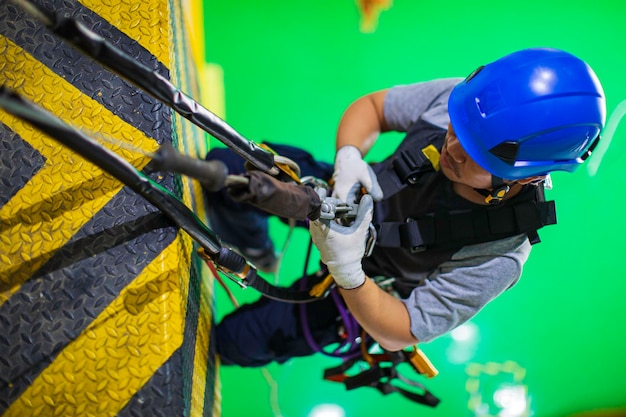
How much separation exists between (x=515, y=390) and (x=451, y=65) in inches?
70.3

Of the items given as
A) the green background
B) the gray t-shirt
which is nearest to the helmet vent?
the gray t-shirt

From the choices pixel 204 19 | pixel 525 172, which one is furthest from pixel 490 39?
pixel 525 172

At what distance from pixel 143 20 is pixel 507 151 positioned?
37.1 inches

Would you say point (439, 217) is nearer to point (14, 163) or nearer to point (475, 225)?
point (475, 225)

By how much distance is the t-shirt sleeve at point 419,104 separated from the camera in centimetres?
154

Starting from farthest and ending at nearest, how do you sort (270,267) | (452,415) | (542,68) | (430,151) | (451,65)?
(451,65) < (452,415) < (270,267) < (430,151) < (542,68)

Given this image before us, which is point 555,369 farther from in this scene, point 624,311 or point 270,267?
point 270,267

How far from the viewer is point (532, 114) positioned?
45.1 inches

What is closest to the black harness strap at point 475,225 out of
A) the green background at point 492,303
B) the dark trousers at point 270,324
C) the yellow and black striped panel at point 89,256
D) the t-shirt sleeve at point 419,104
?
the t-shirt sleeve at point 419,104

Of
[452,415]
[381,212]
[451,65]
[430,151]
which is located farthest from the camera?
[451,65]

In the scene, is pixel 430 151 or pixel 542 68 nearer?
pixel 542 68

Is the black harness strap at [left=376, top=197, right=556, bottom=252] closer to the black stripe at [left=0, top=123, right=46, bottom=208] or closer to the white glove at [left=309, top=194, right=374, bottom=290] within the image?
the white glove at [left=309, top=194, right=374, bottom=290]

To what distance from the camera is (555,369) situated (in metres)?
2.74

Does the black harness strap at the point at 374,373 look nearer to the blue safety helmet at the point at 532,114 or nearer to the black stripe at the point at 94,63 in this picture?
the blue safety helmet at the point at 532,114
